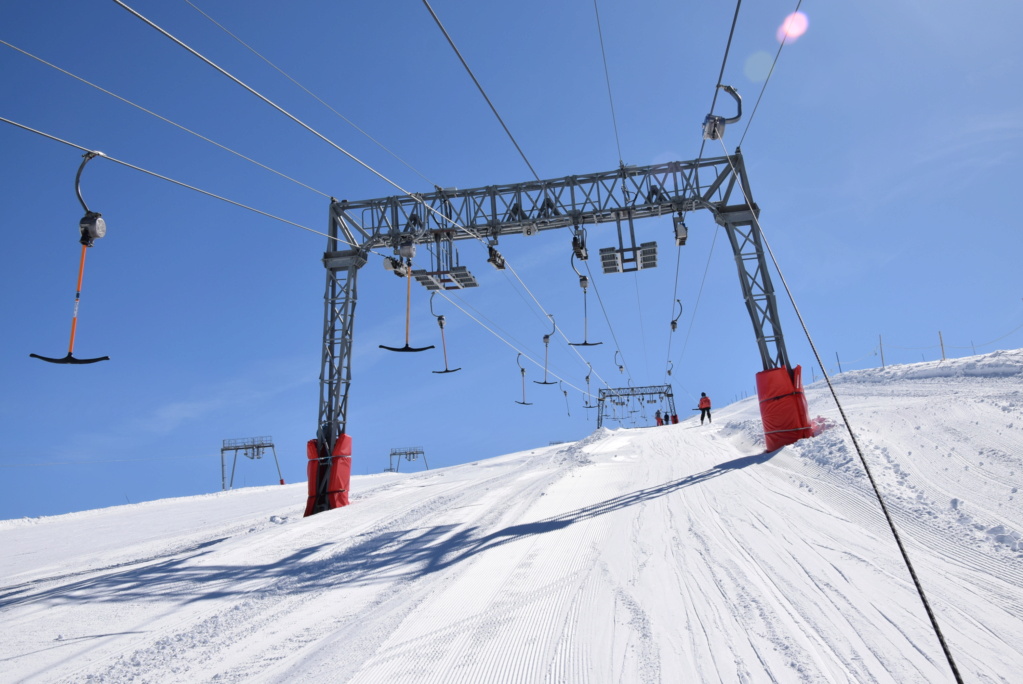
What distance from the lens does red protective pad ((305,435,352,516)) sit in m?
14.0

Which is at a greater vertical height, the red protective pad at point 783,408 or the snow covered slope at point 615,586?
the red protective pad at point 783,408

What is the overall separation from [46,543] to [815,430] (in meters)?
19.2

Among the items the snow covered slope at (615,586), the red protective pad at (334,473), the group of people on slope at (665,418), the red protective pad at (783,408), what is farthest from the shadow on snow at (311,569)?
the group of people on slope at (665,418)

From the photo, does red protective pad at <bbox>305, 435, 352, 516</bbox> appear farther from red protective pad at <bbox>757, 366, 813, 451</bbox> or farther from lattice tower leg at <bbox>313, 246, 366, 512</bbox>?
red protective pad at <bbox>757, 366, 813, 451</bbox>

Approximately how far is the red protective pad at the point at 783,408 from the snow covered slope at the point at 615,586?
5.59 feet

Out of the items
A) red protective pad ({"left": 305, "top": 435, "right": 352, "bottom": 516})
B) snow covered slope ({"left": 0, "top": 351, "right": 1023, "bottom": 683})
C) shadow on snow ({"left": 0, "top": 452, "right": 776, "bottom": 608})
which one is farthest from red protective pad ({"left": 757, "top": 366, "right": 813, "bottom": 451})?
red protective pad ({"left": 305, "top": 435, "right": 352, "bottom": 516})

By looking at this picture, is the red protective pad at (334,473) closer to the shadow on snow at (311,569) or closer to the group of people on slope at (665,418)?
the shadow on snow at (311,569)

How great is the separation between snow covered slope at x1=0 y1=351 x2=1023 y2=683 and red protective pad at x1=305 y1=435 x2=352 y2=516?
11.9ft

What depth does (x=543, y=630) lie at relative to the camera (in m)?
4.08

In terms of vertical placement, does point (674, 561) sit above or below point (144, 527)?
above

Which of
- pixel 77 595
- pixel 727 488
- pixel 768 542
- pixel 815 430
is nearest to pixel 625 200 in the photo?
pixel 815 430

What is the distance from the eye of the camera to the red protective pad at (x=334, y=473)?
14.0 meters

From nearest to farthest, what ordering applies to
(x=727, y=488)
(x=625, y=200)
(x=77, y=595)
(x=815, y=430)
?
(x=77, y=595) < (x=727, y=488) < (x=815, y=430) < (x=625, y=200)

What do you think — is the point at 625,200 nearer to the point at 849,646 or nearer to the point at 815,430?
the point at 815,430
